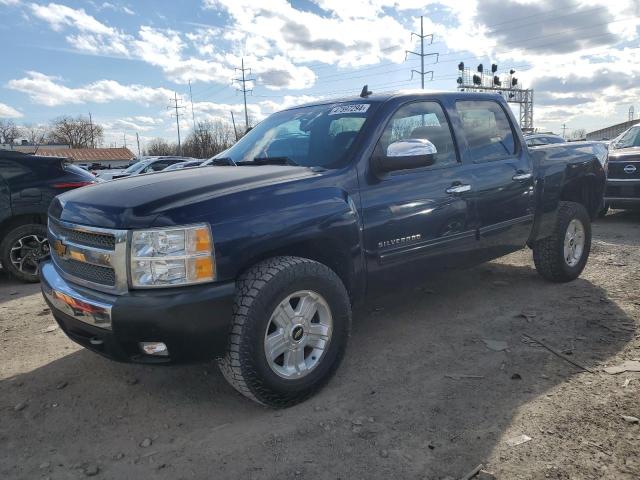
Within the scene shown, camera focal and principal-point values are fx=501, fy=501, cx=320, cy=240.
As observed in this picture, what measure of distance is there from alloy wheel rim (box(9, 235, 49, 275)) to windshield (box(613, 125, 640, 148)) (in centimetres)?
1031

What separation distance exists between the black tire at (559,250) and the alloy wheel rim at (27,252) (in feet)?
18.5

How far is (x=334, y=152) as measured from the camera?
346 cm

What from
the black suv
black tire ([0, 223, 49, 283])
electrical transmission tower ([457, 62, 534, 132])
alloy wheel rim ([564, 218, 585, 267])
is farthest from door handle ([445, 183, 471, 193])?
electrical transmission tower ([457, 62, 534, 132])

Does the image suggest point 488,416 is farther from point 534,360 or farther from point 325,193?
point 325,193

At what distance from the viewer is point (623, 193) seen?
891 centimetres

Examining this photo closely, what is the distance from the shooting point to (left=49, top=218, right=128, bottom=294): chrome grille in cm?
260

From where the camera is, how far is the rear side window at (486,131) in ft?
13.6

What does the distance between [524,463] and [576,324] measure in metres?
2.12

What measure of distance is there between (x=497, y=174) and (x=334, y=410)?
2.47 metres

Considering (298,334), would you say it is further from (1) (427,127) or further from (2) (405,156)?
(1) (427,127)

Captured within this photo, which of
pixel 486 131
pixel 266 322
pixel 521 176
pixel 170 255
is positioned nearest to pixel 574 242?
pixel 521 176

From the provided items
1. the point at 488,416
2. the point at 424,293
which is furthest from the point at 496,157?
the point at 488,416

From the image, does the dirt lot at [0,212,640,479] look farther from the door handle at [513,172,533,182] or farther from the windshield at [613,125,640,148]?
the windshield at [613,125,640,148]

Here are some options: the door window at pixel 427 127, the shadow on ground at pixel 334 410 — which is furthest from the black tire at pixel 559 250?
the door window at pixel 427 127
